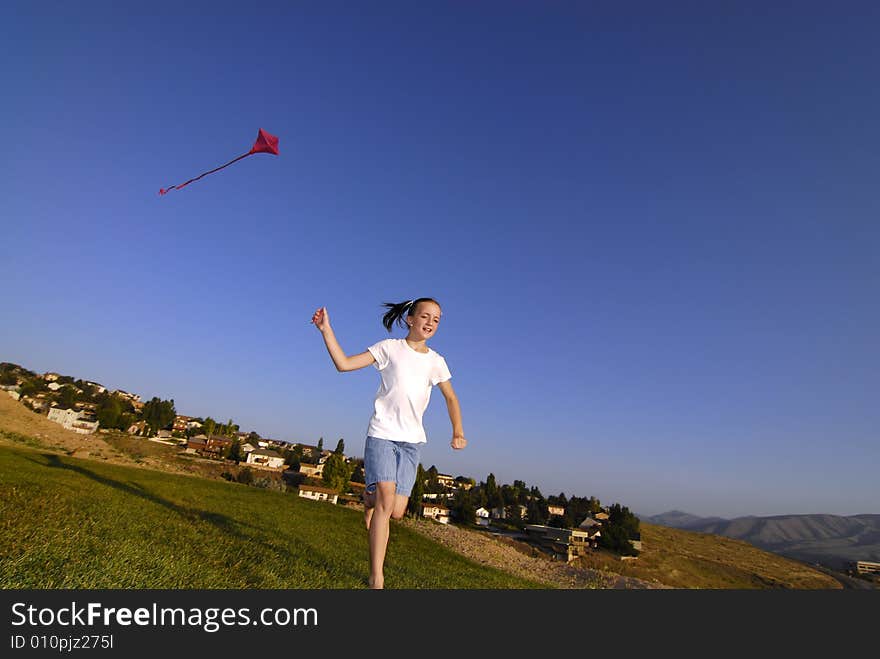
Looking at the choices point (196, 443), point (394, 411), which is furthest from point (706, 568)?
point (196, 443)

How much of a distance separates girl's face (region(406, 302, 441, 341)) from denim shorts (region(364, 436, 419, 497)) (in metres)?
1.08

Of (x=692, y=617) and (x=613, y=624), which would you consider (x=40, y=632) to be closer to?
(x=613, y=624)

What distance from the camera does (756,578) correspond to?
42.6 metres

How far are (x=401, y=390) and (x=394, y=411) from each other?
20 centimetres

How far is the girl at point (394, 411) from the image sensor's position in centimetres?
421

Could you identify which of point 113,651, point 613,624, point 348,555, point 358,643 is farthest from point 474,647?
point 348,555

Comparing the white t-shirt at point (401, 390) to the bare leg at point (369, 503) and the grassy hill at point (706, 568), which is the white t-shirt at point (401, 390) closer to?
the bare leg at point (369, 503)

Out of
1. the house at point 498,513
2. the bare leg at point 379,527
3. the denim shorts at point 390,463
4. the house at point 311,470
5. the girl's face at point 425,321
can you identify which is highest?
the girl's face at point 425,321

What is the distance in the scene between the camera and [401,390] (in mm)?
4465

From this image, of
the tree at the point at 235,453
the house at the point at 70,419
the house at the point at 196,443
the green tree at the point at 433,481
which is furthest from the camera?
the green tree at the point at 433,481

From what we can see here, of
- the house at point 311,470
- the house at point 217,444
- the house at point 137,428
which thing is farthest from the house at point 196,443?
the house at point 311,470

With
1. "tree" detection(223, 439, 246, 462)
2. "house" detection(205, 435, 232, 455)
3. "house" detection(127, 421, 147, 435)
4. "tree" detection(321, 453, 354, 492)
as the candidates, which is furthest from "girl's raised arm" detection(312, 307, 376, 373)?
"house" detection(127, 421, 147, 435)

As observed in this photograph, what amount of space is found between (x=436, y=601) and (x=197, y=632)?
150 centimetres

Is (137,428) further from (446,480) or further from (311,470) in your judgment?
(446,480)
